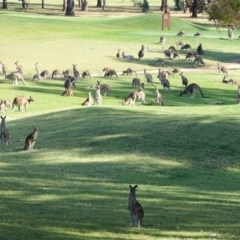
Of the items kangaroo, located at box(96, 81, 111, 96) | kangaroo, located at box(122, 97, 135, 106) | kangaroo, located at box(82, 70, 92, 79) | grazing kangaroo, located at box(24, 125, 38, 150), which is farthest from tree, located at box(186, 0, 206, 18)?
grazing kangaroo, located at box(24, 125, 38, 150)

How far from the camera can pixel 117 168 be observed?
21625 mm

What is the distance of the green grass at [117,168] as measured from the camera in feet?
45.9

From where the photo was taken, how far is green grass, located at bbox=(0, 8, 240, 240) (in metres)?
14.0

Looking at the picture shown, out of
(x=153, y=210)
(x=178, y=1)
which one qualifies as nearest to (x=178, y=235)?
(x=153, y=210)

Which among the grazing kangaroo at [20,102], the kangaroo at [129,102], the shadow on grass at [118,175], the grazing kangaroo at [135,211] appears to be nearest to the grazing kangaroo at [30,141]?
the shadow on grass at [118,175]

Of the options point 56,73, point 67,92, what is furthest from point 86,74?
point 67,92

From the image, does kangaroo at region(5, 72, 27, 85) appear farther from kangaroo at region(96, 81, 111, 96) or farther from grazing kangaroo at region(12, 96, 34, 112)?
grazing kangaroo at region(12, 96, 34, 112)

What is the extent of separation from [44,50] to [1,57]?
19.4ft

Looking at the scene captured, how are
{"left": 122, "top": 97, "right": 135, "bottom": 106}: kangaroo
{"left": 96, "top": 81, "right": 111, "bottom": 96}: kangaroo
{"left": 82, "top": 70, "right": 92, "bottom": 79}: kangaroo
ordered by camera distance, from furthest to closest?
{"left": 82, "top": 70, "right": 92, "bottom": 79}: kangaroo → {"left": 96, "top": 81, "right": 111, "bottom": 96}: kangaroo → {"left": 122, "top": 97, "right": 135, "bottom": 106}: kangaroo

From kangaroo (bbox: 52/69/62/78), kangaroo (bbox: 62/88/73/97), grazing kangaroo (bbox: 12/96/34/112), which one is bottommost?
kangaroo (bbox: 52/69/62/78)

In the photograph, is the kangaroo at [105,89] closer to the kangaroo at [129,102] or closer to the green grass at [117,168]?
the green grass at [117,168]

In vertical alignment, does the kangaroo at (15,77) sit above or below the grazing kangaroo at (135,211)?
below

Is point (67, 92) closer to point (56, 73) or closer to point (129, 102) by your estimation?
point (129, 102)

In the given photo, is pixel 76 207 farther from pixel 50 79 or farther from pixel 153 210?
pixel 50 79
